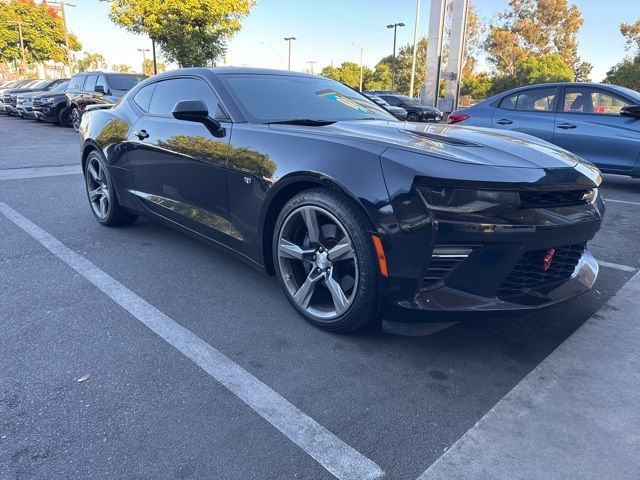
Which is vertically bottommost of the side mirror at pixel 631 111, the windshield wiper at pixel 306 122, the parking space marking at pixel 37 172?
the parking space marking at pixel 37 172

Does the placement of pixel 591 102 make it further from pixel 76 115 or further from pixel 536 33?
pixel 536 33

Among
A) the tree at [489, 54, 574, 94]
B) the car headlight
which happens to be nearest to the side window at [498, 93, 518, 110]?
the car headlight

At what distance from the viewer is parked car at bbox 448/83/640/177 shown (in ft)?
21.0

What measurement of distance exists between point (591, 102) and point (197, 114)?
5.89 meters

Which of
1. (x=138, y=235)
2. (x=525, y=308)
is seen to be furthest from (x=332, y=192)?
(x=138, y=235)

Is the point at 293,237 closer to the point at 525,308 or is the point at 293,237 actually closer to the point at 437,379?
the point at 437,379

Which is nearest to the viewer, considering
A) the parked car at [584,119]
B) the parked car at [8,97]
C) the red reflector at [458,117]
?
the parked car at [584,119]

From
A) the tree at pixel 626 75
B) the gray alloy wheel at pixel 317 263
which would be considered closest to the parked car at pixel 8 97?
the gray alloy wheel at pixel 317 263

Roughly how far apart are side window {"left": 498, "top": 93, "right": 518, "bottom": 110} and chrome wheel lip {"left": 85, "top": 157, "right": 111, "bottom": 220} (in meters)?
5.76

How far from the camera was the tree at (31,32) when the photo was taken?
39.7 metres

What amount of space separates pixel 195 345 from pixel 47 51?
165 feet

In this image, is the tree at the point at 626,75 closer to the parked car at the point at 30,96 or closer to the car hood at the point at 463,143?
the parked car at the point at 30,96

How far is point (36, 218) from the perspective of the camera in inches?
193

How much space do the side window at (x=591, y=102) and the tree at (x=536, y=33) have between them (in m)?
43.7
